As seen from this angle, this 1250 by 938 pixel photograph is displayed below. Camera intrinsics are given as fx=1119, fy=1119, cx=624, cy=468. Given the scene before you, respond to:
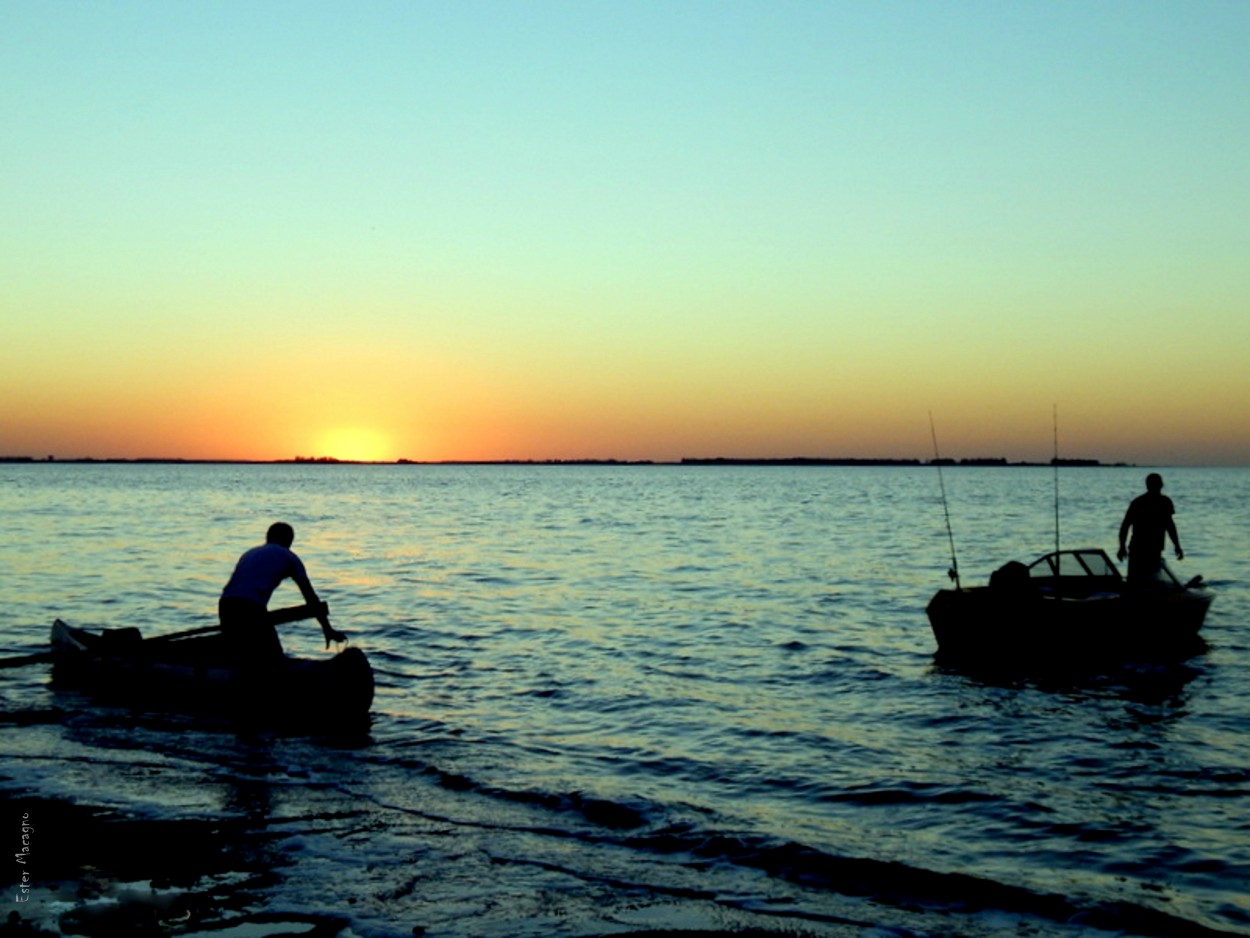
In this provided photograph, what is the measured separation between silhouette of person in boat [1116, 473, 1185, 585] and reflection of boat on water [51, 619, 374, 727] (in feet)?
42.0

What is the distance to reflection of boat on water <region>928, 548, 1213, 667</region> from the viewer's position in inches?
696

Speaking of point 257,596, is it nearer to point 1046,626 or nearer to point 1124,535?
point 1046,626

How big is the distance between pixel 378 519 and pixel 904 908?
2781 inches

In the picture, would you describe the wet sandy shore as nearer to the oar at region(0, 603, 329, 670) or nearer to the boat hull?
the oar at region(0, 603, 329, 670)

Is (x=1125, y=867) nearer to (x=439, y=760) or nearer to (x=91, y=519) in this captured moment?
(x=439, y=760)

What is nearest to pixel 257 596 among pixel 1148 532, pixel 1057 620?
pixel 1057 620

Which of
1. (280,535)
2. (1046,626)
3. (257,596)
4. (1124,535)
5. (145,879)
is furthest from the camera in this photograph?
(1124,535)

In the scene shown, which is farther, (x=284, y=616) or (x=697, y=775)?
(x=284, y=616)

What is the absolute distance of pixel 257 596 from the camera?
1380cm

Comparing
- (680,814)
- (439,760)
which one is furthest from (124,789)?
(680,814)

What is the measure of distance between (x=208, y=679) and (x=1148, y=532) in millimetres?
15100

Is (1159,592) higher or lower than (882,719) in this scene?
higher

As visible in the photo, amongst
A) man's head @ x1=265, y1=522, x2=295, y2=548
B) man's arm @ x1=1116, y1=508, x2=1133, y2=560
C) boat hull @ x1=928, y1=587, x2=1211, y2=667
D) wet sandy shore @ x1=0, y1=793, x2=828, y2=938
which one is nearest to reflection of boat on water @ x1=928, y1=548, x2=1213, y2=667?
boat hull @ x1=928, y1=587, x2=1211, y2=667

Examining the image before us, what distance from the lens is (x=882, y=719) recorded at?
605 inches
